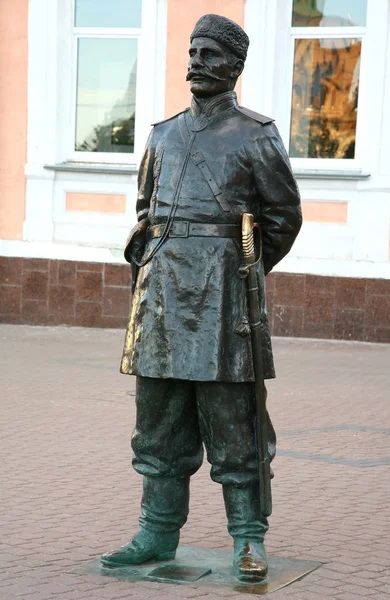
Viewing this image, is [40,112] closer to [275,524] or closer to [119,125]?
[119,125]

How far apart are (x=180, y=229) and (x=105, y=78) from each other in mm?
10638

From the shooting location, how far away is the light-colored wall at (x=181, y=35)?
14.3 meters

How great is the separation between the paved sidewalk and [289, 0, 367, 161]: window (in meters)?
3.00

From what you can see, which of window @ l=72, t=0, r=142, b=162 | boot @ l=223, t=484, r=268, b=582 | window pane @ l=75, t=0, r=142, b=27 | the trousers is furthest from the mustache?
window pane @ l=75, t=0, r=142, b=27

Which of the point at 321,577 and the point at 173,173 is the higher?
the point at 173,173

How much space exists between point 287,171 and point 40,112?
10.3 m

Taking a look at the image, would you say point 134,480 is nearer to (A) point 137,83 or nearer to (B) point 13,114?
(A) point 137,83

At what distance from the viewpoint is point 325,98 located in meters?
14.6

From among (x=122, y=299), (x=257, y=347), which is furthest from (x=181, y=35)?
(x=257, y=347)

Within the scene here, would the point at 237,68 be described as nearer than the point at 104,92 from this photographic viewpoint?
Yes

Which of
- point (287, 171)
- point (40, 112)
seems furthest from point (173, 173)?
point (40, 112)

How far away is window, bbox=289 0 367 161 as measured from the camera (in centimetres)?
1431

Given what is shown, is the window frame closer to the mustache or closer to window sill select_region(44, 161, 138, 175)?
window sill select_region(44, 161, 138, 175)

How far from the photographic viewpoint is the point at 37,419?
909 centimetres
